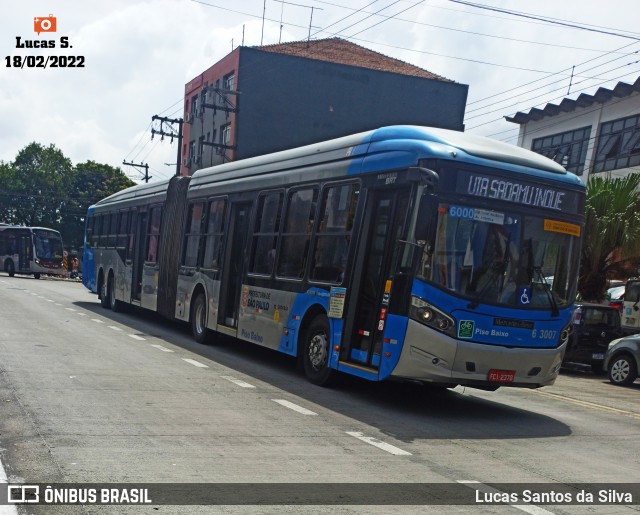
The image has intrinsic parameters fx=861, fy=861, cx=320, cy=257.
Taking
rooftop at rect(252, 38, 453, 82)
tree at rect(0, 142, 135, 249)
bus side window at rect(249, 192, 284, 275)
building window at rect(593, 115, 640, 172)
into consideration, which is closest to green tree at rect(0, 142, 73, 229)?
tree at rect(0, 142, 135, 249)

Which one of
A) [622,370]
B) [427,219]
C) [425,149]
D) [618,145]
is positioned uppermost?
[618,145]

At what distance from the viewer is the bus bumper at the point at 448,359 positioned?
31.9 feet

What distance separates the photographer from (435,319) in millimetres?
9734

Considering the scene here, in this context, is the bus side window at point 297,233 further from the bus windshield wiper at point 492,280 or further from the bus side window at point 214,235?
the bus windshield wiper at point 492,280

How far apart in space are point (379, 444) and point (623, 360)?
11263 mm

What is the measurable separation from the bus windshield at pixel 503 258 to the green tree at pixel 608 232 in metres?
12.5

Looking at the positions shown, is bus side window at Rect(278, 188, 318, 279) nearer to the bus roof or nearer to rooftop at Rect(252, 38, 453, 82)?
the bus roof

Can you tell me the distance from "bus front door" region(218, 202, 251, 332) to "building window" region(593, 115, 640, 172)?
27044 mm

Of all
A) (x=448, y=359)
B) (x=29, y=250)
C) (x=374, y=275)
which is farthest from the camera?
(x=29, y=250)

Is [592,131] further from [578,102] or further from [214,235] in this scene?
[214,235]

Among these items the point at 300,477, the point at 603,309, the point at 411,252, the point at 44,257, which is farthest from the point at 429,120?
the point at 300,477

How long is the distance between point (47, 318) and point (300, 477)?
48.7 feet

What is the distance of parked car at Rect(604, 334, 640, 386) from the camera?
17562 mm

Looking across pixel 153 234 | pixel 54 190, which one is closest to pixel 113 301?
pixel 153 234
